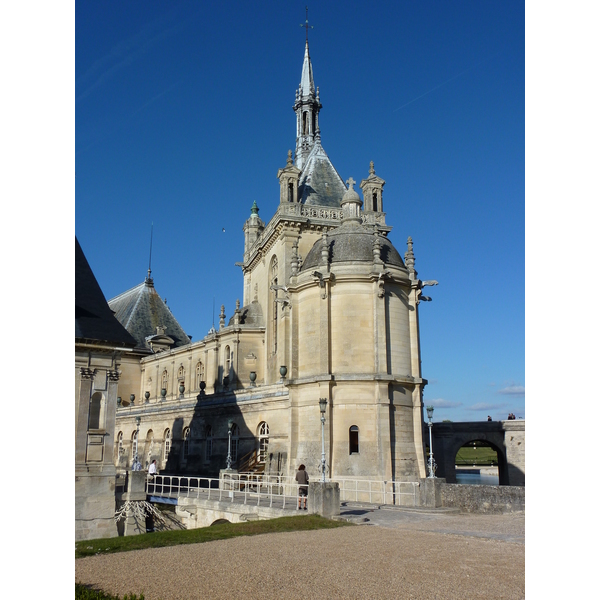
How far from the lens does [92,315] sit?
24094mm

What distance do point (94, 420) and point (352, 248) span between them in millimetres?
14359

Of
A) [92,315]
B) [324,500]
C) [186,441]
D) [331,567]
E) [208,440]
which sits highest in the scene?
[92,315]

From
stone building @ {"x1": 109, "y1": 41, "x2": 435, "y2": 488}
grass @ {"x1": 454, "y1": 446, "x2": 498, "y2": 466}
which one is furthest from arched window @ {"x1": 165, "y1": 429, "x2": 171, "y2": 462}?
grass @ {"x1": 454, "y1": 446, "x2": 498, "y2": 466}

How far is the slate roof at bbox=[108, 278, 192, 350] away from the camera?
6012 centimetres

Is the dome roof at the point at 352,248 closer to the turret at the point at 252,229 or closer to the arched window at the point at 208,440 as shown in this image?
the arched window at the point at 208,440

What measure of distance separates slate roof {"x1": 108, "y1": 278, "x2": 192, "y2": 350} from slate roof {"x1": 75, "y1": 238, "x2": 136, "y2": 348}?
33.5m

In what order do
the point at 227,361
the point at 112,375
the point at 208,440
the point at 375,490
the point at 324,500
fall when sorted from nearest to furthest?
1. the point at 324,500
2. the point at 112,375
3. the point at 375,490
4. the point at 208,440
5. the point at 227,361

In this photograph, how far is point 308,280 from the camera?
95.6 feet

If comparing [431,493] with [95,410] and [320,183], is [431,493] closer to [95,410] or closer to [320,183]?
[95,410]

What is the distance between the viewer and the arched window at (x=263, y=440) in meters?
31.3

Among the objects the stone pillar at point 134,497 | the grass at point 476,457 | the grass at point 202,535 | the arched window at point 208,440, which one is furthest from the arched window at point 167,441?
the grass at point 476,457

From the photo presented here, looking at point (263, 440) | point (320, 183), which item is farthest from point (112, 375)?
point (320, 183)
